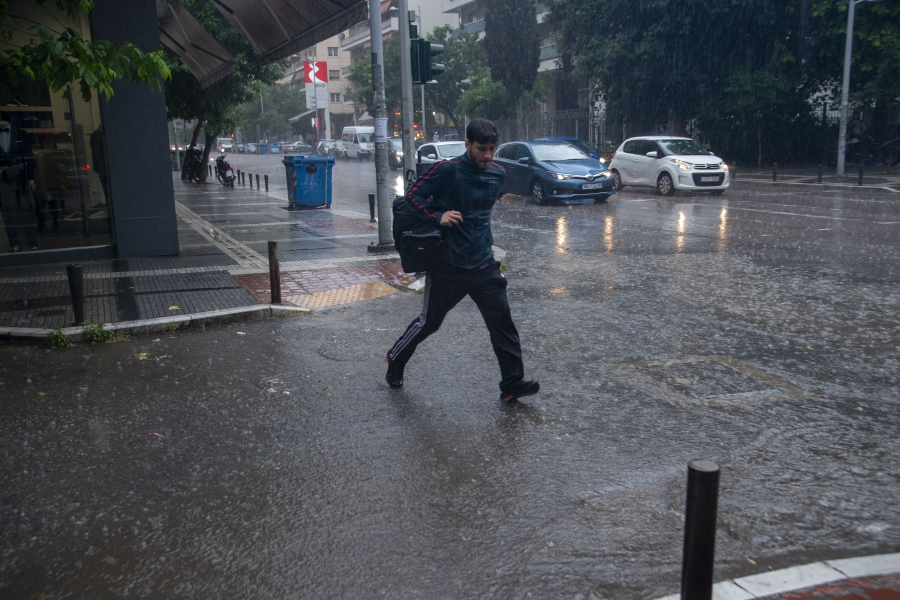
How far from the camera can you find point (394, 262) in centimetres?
1079

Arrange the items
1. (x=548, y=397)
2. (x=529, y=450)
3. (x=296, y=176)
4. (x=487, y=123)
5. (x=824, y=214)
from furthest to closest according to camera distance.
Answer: (x=296, y=176) < (x=824, y=214) < (x=548, y=397) < (x=487, y=123) < (x=529, y=450)

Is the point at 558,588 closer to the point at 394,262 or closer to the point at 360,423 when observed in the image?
the point at 360,423

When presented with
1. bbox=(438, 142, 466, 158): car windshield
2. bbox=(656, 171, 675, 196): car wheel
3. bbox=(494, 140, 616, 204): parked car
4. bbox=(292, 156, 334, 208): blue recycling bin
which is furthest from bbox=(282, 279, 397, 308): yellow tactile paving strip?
bbox=(438, 142, 466, 158): car windshield

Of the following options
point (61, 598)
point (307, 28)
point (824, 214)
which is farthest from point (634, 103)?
point (61, 598)

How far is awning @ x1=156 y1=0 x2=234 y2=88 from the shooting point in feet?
45.9

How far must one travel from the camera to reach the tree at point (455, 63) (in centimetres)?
5488

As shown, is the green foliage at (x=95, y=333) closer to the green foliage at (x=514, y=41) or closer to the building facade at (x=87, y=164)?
the building facade at (x=87, y=164)

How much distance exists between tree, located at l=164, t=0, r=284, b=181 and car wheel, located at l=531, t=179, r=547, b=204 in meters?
7.83

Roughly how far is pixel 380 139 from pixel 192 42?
6.00 m

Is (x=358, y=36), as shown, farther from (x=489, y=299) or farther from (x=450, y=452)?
(x=450, y=452)

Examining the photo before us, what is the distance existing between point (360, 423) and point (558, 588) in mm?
2099

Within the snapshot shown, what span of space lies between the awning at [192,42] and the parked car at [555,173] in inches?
284

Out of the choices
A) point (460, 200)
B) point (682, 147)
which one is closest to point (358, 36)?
point (682, 147)

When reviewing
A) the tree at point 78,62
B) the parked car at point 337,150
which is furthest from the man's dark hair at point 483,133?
the parked car at point 337,150
